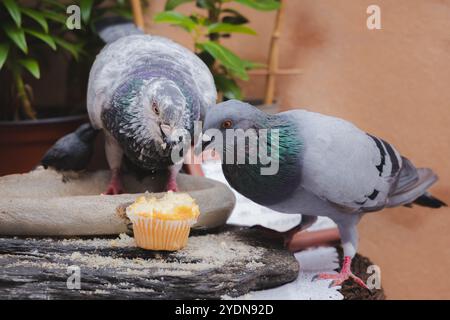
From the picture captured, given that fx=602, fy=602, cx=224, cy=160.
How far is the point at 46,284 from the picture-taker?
130cm

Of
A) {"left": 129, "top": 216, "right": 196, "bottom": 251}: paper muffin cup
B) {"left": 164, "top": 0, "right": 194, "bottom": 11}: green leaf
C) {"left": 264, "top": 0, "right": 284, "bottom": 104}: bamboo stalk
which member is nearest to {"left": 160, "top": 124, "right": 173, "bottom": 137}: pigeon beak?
{"left": 129, "top": 216, "right": 196, "bottom": 251}: paper muffin cup

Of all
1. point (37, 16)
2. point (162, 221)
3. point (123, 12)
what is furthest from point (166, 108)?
point (123, 12)

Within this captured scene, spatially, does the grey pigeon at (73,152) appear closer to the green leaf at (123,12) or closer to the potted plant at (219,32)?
the potted plant at (219,32)

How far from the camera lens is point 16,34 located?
2.07 metres

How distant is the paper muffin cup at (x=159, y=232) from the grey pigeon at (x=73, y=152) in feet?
1.61

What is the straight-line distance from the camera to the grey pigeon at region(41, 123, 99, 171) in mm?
1838

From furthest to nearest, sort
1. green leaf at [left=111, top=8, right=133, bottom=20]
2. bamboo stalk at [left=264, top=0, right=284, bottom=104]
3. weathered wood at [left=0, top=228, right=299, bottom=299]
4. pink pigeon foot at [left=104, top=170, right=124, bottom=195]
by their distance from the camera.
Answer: green leaf at [left=111, top=8, right=133, bottom=20]
bamboo stalk at [left=264, top=0, right=284, bottom=104]
pink pigeon foot at [left=104, top=170, right=124, bottom=195]
weathered wood at [left=0, top=228, right=299, bottom=299]

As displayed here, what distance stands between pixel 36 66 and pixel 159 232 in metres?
1.03

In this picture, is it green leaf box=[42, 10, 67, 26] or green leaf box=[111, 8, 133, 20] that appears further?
green leaf box=[111, 8, 133, 20]

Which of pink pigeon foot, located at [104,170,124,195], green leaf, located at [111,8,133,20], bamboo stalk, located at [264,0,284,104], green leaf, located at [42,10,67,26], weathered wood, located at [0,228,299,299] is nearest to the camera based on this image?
weathered wood, located at [0,228,299,299]

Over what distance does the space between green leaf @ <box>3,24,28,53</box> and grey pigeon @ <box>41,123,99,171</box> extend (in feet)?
1.34

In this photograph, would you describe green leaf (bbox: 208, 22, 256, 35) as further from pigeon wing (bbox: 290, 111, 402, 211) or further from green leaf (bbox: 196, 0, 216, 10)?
pigeon wing (bbox: 290, 111, 402, 211)

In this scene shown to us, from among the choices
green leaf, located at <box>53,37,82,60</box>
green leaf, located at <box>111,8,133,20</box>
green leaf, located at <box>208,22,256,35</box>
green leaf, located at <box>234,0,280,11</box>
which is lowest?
green leaf, located at <box>53,37,82,60</box>
